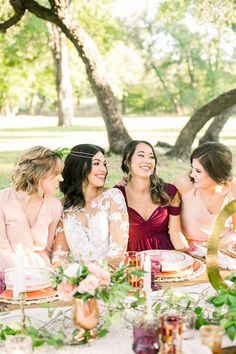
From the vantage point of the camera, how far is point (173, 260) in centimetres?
288

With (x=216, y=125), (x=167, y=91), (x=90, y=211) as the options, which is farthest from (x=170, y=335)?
(x=167, y=91)

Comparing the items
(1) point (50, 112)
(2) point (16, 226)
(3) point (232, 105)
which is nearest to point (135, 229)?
(2) point (16, 226)

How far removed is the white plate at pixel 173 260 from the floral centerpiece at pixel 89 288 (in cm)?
77

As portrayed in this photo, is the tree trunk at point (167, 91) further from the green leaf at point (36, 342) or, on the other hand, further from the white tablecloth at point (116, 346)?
the green leaf at point (36, 342)

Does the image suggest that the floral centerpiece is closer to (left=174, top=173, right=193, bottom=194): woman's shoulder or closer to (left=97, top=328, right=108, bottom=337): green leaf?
(left=97, top=328, right=108, bottom=337): green leaf

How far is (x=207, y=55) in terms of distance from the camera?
49719 millimetres

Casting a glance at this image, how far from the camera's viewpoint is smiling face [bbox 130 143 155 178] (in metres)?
3.78

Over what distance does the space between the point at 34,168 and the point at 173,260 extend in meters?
1.03

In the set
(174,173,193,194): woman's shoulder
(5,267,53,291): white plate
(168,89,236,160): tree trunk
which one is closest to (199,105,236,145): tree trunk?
(168,89,236,160): tree trunk

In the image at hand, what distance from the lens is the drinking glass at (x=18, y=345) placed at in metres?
1.82

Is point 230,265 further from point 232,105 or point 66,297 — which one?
point 232,105

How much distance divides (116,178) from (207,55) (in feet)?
134

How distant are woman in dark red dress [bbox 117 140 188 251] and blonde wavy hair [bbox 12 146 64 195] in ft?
2.04

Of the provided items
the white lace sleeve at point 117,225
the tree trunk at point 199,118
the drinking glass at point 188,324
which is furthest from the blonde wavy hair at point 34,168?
the tree trunk at point 199,118
